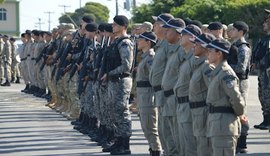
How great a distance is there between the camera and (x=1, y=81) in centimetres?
3194

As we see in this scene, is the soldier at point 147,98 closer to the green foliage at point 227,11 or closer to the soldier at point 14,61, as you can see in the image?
the soldier at point 14,61

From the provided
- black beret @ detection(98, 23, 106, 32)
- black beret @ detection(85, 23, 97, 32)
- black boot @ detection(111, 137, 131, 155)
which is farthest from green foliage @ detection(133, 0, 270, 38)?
black boot @ detection(111, 137, 131, 155)

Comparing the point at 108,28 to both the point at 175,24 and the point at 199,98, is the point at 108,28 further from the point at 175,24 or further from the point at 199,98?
the point at 199,98

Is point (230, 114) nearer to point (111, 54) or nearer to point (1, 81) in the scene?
point (111, 54)

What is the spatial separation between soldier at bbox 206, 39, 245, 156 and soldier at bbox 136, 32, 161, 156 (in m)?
2.70

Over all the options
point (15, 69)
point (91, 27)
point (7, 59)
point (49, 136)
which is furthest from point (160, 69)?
point (15, 69)

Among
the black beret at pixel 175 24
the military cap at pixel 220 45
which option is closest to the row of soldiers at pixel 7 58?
the black beret at pixel 175 24

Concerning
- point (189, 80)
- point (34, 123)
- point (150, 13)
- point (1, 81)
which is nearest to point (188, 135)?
point (189, 80)

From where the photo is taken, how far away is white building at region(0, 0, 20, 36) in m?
94.1

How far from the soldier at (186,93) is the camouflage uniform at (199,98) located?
0.23m

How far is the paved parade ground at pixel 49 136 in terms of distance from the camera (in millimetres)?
12336

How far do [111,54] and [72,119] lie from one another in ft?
17.5

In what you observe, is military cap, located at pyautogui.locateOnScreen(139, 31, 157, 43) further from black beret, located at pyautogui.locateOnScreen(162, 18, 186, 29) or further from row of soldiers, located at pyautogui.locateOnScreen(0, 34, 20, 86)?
row of soldiers, located at pyautogui.locateOnScreen(0, 34, 20, 86)

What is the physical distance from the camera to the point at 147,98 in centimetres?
1094
